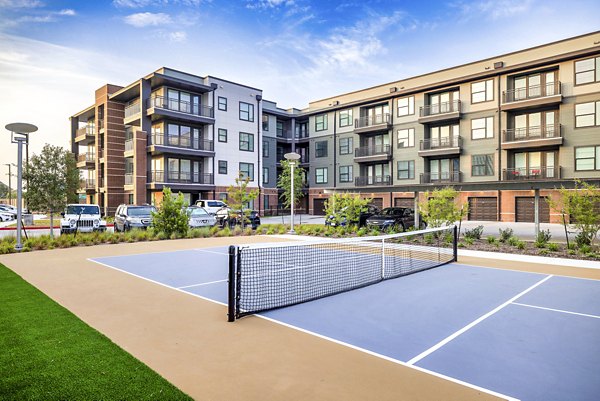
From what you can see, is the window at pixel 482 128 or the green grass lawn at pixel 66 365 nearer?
the green grass lawn at pixel 66 365

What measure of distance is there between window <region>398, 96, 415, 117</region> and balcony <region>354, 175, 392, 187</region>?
730cm

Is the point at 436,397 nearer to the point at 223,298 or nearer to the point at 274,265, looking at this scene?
the point at 223,298

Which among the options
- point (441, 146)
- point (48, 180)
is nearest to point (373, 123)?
point (441, 146)

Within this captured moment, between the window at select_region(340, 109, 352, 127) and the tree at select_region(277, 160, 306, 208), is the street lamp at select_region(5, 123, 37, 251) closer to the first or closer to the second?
the tree at select_region(277, 160, 306, 208)

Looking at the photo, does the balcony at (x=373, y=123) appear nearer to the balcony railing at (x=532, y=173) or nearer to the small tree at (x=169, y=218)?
the balcony railing at (x=532, y=173)

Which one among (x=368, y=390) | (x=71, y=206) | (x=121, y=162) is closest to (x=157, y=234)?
(x=71, y=206)

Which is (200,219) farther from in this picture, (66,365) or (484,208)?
(484,208)

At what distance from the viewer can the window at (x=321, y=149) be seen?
5045cm

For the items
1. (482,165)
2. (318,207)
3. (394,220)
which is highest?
(482,165)

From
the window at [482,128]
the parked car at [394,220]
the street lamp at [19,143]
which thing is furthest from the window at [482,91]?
the street lamp at [19,143]

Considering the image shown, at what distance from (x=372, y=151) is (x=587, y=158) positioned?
20.7 m

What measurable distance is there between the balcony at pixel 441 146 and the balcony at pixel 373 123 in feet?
16.5

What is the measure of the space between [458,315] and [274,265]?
20.5 ft

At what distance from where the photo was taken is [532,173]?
33.4 metres
